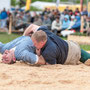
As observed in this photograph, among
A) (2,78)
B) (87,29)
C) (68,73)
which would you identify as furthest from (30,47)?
(87,29)

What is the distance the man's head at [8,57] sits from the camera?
5.86 m

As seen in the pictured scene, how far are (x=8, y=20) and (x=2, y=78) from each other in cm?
1707

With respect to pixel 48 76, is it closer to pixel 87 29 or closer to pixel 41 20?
pixel 87 29

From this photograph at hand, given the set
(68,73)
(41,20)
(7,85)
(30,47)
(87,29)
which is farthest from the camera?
(41,20)

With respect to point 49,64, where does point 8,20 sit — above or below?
below

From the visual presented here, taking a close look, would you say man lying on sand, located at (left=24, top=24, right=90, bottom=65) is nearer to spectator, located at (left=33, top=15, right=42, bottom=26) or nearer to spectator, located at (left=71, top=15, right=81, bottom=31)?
spectator, located at (left=71, top=15, right=81, bottom=31)

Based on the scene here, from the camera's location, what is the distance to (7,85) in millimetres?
4320

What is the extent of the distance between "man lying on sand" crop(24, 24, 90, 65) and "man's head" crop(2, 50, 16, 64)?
536mm

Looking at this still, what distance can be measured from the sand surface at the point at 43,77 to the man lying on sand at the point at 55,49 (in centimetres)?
19

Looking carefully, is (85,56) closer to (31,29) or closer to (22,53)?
(31,29)

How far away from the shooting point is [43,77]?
4.89 meters

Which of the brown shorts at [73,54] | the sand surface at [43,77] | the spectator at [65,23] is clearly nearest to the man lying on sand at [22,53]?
the sand surface at [43,77]

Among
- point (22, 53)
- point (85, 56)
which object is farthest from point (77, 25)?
point (22, 53)

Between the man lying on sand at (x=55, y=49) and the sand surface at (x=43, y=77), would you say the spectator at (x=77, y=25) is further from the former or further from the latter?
the sand surface at (x=43, y=77)
